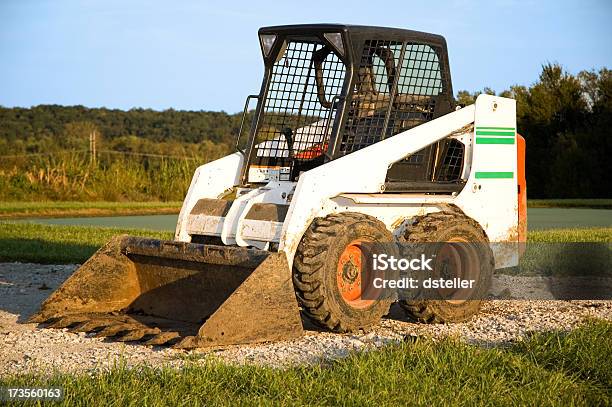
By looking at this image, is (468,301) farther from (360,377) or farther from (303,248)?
(360,377)

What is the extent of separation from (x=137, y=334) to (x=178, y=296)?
936mm

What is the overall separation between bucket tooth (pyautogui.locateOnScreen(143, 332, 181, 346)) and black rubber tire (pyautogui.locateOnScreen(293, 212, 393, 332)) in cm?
98

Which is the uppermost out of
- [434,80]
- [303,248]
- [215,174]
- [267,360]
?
[434,80]

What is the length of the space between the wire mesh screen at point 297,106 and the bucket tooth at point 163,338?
2.21 meters

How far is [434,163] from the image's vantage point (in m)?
8.80

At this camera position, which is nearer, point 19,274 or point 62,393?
point 62,393

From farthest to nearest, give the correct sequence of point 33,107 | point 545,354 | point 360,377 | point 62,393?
1. point 33,107
2. point 545,354
3. point 360,377
4. point 62,393

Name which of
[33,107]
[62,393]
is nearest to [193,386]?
[62,393]

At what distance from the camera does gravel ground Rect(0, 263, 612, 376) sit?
21.0 ft

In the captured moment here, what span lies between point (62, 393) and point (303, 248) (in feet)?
8.62

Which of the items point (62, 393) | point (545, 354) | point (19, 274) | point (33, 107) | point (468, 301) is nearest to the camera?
point (62, 393)

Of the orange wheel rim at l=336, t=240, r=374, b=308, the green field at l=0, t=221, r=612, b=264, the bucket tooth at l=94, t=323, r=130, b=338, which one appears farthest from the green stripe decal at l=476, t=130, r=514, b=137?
the green field at l=0, t=221, r=612, b=264

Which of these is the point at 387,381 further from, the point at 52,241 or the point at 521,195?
the point at 52,241

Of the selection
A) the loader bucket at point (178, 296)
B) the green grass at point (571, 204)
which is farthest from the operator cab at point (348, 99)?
the green grass at point (571, 204)
